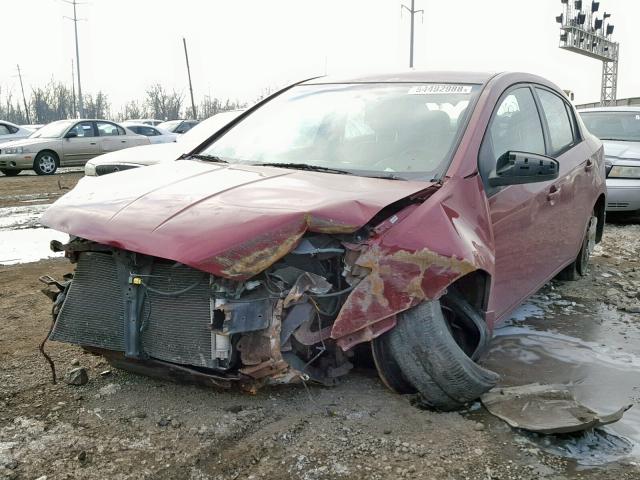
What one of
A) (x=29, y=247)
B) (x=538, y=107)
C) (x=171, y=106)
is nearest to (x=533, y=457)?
(x=538, y=107)

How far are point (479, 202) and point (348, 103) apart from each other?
1.11 m

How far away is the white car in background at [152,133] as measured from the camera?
19.0m

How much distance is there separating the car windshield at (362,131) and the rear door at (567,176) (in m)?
0.99

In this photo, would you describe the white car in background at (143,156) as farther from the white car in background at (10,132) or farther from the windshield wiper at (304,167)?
the white car in background at (10,132)

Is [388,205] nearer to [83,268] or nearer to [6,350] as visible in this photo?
[83,268]

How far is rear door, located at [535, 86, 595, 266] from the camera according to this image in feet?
13.6

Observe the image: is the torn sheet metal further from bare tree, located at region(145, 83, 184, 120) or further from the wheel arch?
bare tree, located at region(145, 83, 184, 120)

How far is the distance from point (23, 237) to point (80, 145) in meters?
10.1

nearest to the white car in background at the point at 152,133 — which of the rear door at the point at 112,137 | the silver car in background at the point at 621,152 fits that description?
the rear door at the point at 112,137

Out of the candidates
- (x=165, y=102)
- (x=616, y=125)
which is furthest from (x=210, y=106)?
(x=616, y=125)

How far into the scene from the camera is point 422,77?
3.76 metres

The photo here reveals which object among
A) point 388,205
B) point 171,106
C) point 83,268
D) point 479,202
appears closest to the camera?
point 388,205

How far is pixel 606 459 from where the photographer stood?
8.29 feet

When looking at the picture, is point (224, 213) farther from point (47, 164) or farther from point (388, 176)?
point (47, 164)
